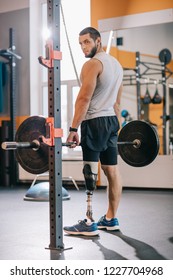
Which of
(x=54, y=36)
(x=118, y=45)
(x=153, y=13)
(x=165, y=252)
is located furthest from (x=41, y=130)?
(x=118, y=45)

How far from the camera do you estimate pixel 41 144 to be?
2.71 meters

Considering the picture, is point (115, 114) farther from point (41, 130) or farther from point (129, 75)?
point (129, 75)

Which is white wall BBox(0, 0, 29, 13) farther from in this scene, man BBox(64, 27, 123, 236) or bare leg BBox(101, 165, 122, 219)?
bare leg BBox(101, 165, 122, 219)

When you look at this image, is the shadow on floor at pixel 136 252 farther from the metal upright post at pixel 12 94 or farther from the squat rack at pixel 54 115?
the metal upright post at pixel 12 94

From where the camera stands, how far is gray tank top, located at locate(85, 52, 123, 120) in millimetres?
3121

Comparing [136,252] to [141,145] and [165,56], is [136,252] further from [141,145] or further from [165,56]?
[165,56]

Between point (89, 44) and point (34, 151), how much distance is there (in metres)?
0.89

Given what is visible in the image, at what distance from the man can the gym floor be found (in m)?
0.26

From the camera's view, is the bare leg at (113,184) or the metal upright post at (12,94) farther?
the metal upright post at (12,94)

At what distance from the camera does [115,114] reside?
337 centimetres

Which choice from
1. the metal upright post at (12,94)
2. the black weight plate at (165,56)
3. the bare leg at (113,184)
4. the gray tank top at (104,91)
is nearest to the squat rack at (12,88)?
the metal upright post at (12,94)

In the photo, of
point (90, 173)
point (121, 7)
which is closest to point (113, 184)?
point (90, 173)

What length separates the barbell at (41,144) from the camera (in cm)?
269

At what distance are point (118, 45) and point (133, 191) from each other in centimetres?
224
